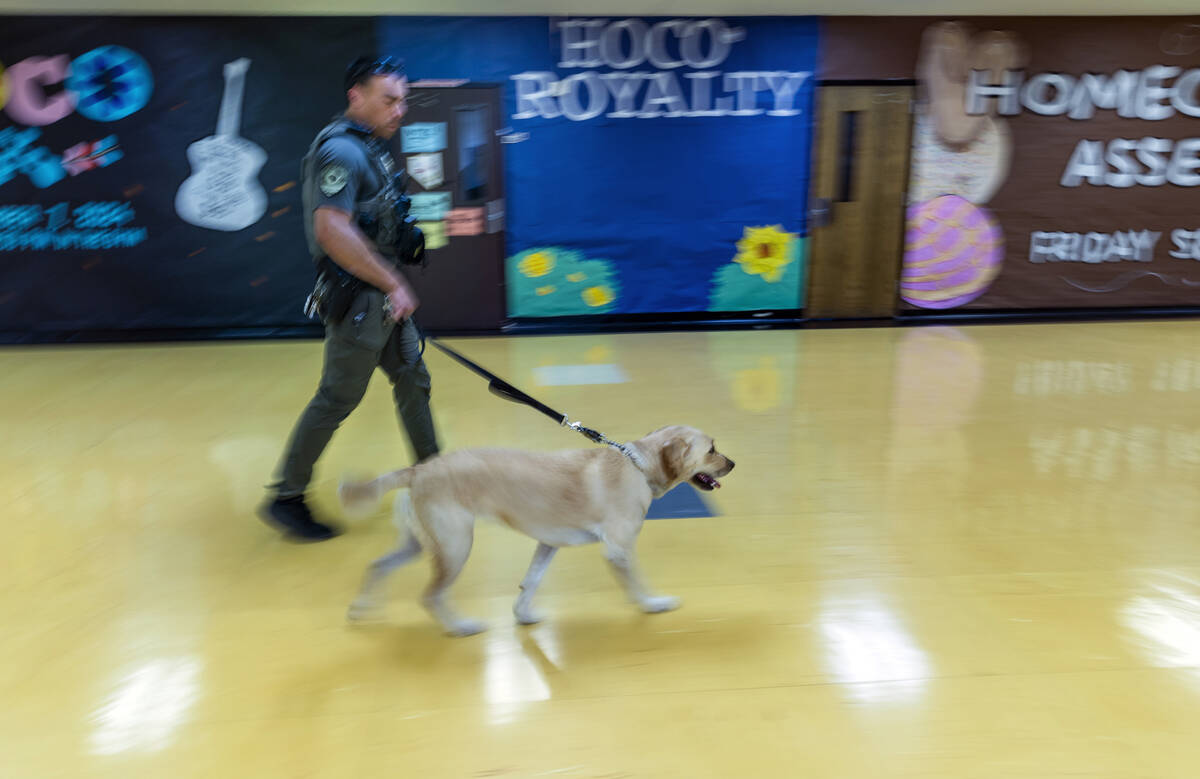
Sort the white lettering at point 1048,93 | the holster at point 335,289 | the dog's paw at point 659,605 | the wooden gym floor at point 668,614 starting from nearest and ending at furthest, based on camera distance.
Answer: the wooden gym floor at point 668,614 → the dog's paw at point 659,605 → the holster at point 335,289 → the white lettering at point 1048,93

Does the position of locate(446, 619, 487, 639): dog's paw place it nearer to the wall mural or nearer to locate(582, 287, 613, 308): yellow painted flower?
locate(582, 287, 613, 308): yellow painted flower

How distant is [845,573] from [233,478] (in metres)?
2.53

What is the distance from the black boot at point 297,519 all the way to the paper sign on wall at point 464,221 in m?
3.65

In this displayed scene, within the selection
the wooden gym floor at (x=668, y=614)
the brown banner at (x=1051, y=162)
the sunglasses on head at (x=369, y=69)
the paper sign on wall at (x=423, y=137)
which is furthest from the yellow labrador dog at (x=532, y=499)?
the brown banner at (x=1051, y=162)

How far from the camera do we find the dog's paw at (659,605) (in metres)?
2.24

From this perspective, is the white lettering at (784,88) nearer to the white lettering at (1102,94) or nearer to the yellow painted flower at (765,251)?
the yellow painted flower at (765,251)

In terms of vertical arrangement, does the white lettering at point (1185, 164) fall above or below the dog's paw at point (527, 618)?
above

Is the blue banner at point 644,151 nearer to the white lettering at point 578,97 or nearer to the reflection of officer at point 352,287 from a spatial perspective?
the white lettering at point 578,97

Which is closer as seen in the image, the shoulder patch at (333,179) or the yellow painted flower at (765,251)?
the shoulder patch at (333,179)

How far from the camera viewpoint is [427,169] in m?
5.81

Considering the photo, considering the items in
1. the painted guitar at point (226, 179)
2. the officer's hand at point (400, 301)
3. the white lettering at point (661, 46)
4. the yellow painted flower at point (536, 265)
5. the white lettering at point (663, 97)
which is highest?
the white lettering at point (661, 46)

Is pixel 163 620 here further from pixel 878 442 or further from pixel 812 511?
pixel 878 442

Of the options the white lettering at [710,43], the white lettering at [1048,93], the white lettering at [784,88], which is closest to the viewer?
the white lettering at [710,43]

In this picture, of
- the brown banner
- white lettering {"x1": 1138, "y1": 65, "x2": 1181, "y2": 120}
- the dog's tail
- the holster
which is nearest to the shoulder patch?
the holster
